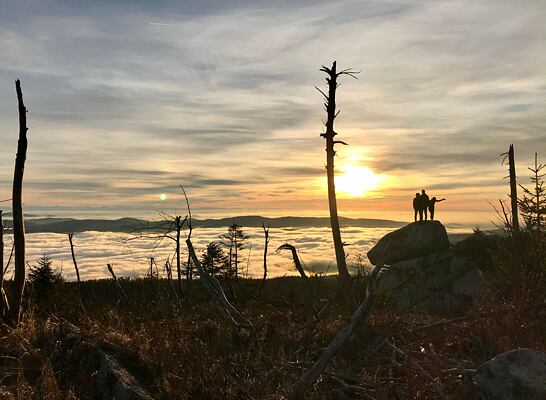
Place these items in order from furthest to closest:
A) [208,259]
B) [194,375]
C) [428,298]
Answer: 1. [208,259]
2. [428,298]
3. [194,375]

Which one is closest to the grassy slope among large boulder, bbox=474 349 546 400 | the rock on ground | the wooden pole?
the rock on ground

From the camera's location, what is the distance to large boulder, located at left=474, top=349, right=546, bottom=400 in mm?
5984

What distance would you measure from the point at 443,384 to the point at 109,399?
4.67 metres

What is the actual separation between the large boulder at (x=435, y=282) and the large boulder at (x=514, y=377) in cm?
1558

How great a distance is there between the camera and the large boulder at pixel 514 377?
5.98 m

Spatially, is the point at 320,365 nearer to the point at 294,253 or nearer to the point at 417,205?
the point at 294,253

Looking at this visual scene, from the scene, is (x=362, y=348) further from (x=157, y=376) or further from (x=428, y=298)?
(x=428, y=298)

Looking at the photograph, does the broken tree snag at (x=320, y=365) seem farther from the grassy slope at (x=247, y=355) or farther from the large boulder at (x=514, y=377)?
the large boulder at (x=514, y=377)

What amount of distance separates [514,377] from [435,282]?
1793cm

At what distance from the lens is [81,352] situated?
8141mm

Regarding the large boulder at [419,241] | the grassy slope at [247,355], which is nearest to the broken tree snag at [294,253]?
the grassy slope at [247,355]

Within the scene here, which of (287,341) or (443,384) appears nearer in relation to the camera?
(443,384)

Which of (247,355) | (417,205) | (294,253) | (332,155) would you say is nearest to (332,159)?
(332,155)

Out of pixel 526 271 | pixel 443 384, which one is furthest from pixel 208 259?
pixel 443 384
